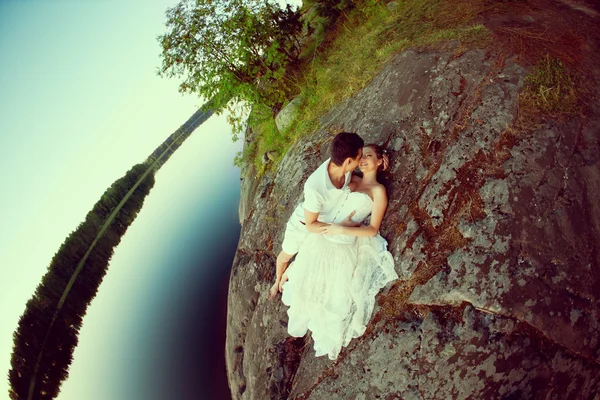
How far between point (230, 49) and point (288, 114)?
2078 millimetres

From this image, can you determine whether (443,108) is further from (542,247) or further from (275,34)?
(275,34)

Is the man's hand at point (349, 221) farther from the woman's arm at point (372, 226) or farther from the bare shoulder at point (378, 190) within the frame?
the bare shoulder at point (378, 190)

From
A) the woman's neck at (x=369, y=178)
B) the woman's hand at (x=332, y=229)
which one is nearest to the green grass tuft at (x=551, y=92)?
the woman's neck at (x=369, y=178)

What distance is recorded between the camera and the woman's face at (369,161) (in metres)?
4.33

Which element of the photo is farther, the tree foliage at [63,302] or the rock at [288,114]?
the tree foliage at [63,302]

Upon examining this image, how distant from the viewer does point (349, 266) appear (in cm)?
426

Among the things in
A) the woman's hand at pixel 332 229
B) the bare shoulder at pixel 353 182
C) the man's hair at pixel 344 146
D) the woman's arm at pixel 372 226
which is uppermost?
the man's hair at pixel 344 146

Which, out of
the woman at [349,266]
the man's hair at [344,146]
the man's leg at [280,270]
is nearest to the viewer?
the man's hair at [344,146]

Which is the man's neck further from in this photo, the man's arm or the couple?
the man's arm

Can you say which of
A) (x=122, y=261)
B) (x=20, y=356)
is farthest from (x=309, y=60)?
(x=122, y=261)

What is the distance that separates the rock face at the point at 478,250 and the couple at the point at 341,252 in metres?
0.25

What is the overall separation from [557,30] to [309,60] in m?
5.16

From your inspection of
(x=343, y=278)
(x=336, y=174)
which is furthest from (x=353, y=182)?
(x=343, y=278)

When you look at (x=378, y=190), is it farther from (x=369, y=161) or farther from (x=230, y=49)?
(x=230, y=49)
